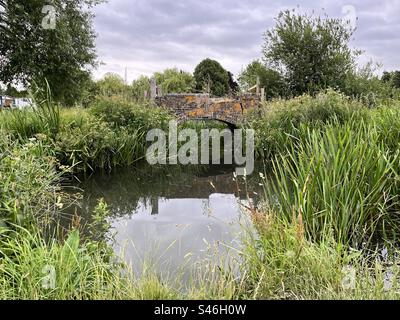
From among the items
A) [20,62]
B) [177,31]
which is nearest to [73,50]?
[20,62]

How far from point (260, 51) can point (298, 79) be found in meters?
2.49

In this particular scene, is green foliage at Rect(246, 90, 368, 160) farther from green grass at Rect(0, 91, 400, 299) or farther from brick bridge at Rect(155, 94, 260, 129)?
green grass at Rect(0, 91, 400, 299)

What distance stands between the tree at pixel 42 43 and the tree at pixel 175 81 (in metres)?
6.96

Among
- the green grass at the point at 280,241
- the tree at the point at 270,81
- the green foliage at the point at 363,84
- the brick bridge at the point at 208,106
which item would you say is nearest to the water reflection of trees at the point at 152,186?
the green grass at the point at 280,241

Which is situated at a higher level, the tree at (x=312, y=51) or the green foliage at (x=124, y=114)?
the tree at (x=312, y=51)

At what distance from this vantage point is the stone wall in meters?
11.1

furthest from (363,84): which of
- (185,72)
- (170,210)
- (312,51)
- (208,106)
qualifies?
(170,210)

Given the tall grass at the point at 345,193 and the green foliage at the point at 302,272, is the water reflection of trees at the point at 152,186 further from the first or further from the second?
the green foliage at the point at 302,272

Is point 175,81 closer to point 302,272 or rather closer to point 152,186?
point 152,186

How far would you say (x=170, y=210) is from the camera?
5051 millimetres

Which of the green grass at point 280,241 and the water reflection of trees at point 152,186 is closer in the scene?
the green grass at point 280,241

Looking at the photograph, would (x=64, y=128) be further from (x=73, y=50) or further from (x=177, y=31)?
(x=177, y=31)

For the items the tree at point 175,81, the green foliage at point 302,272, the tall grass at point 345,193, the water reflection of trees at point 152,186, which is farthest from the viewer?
the tree at point 175,81

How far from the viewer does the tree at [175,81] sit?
19.7 m
